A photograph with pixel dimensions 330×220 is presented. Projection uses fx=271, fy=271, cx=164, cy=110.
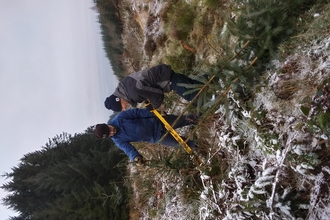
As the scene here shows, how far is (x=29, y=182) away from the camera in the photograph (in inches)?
478

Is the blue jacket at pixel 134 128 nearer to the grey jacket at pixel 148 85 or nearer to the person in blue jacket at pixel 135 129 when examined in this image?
the person in blue jacket at pixel 135 129

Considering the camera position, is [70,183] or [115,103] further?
[70,183]

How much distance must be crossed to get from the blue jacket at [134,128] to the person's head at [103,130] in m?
0.17

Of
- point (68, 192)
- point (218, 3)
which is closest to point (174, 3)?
point (218, 3)

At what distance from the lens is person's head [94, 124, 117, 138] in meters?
4.30

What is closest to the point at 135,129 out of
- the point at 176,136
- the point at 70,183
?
the point at 176,136

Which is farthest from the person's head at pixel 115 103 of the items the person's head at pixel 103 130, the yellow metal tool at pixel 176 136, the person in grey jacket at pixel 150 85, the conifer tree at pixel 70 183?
the conifer tree at pixel 70 183

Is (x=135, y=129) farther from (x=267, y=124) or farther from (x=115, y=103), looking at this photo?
(x=267, y=124)

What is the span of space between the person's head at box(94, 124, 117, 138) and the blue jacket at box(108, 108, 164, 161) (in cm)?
17

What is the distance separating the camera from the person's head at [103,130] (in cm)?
430

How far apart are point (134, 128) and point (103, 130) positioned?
0.54m

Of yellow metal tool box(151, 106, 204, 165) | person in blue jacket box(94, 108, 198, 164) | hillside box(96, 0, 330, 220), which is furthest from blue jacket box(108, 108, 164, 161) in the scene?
hillside box(96, 0, 330, 220)

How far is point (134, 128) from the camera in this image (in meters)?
4.61

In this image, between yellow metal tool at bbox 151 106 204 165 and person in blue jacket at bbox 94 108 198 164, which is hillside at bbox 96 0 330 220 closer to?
yellow metal tool at bbox 151 106 204 165
